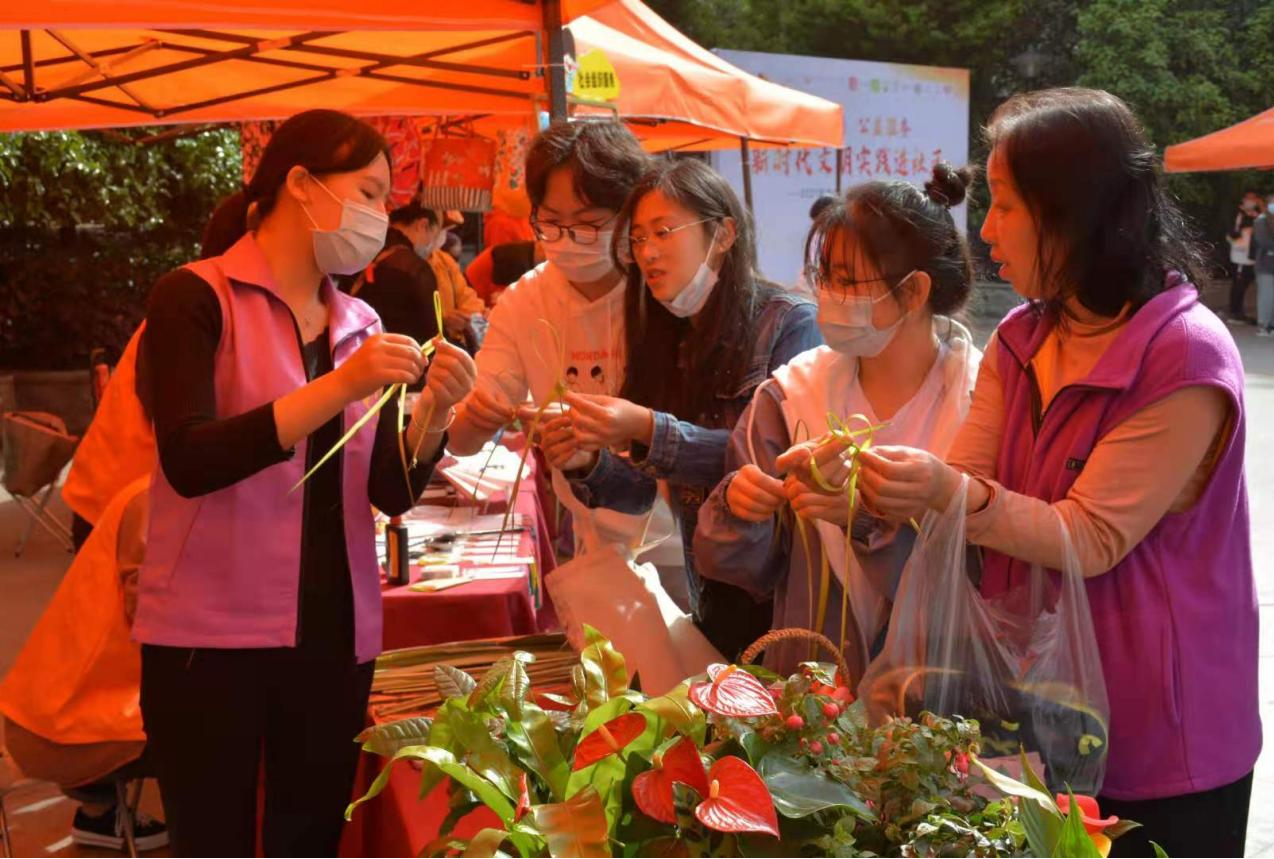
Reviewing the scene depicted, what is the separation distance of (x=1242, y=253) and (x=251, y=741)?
15773 mm

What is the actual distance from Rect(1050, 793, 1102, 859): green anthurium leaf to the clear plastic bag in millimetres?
337

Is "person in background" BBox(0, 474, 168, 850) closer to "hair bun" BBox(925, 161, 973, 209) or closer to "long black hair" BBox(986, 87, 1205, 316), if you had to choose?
"hair bun" BBox(925, 161, 973, 209)

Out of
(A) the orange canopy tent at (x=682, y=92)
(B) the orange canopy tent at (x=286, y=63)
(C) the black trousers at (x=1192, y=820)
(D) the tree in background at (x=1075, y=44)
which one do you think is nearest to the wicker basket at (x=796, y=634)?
(C) the black trousers at (x=1192, y=820)

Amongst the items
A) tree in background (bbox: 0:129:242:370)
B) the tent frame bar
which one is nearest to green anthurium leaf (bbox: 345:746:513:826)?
the tent frame bar

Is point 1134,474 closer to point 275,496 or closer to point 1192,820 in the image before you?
point 1192,820

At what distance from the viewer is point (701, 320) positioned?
2426mm

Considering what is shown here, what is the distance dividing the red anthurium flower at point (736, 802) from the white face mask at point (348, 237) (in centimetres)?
140

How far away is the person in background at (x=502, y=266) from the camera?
7859mm

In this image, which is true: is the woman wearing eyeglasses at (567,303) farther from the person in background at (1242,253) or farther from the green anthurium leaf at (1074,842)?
the person in background at (1242,253)

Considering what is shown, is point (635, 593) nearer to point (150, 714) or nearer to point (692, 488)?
point (692, 488)

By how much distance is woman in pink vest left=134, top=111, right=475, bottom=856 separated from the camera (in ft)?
6.93

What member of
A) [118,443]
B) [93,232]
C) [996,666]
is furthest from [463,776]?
[93,232]

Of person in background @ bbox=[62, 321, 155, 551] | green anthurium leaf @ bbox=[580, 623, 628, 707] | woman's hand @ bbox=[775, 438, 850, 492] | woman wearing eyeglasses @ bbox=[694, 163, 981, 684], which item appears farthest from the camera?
person in background @ bbox=[62, 321, 155, 551]

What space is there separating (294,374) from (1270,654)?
163 inches
